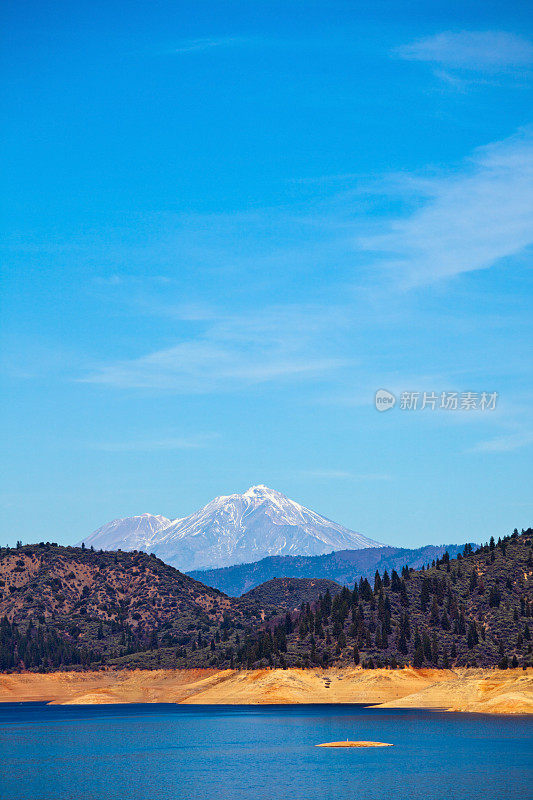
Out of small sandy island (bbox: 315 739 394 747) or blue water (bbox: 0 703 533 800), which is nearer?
blue water (bbox: 0 703 533 800)

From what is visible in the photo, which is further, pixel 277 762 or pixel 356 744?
pixel 356 744

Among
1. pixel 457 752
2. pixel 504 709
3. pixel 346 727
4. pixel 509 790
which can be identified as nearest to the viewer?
pixel 509 790

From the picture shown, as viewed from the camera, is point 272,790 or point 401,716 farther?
point 401,716

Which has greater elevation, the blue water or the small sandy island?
the small sandy island

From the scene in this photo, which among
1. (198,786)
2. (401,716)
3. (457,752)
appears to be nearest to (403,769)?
(457,752)

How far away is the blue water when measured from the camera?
10950 cm

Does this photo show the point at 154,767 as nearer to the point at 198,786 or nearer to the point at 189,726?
the point at 198,786

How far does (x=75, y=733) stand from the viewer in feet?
600

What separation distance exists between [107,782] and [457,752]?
45.4 metres

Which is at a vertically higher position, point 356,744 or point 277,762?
point 356,744

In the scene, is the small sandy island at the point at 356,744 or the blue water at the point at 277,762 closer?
the blue water at the point at 277,762

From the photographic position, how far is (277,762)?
13250 centimetres

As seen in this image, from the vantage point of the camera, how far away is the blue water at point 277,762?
359ft

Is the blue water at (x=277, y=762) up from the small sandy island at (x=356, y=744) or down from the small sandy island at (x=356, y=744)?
down
